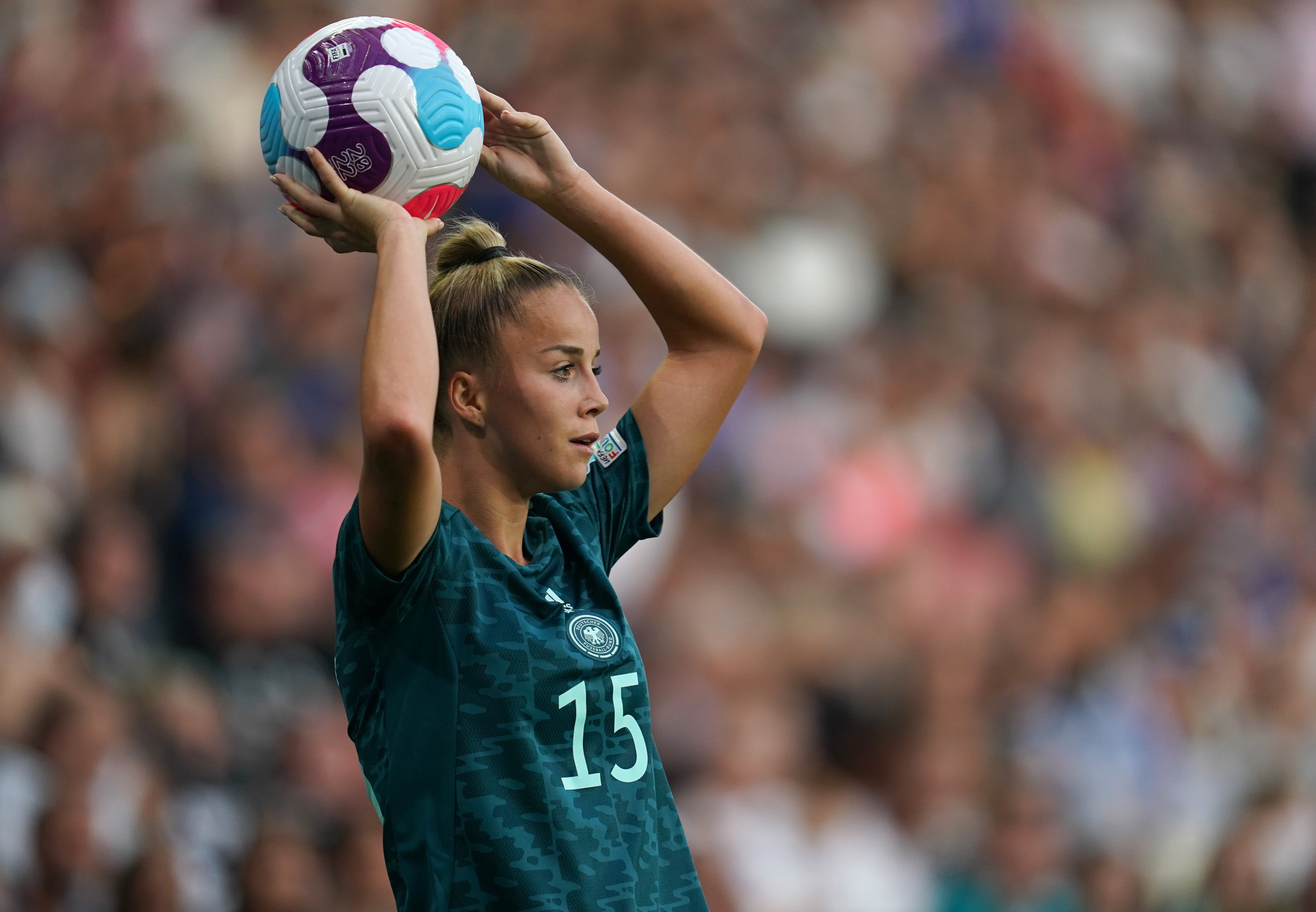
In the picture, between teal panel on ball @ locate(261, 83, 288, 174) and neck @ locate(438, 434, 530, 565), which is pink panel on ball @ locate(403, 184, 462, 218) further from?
neck @ locate(438, 434, 530, 565)

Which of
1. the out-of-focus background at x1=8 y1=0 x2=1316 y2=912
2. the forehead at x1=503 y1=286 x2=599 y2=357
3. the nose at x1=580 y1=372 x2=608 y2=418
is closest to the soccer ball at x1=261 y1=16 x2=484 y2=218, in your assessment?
the forehead at x1=503 y1=286 x2=599 y2=357

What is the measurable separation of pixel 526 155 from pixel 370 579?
0.90 metres

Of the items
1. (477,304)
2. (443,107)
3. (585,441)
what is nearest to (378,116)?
(443,107)

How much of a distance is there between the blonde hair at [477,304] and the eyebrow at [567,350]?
0.07 metres

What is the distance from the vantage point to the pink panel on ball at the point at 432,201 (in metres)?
2.80

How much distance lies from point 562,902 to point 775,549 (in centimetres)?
527

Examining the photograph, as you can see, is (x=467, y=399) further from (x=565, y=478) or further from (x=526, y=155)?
(x=526, y=155)

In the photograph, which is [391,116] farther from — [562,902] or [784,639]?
[784,639]

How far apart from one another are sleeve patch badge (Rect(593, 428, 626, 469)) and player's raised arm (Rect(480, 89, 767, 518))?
48 mm

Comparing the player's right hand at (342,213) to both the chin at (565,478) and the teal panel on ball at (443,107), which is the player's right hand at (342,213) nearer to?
the teal panel on ball at (443,107)

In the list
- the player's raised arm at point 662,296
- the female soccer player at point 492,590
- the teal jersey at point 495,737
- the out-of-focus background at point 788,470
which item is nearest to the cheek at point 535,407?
the female soccer player at point 492,590

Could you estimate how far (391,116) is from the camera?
2.74 meters

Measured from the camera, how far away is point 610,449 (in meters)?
3.12

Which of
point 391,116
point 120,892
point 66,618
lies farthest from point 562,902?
point 66,618
